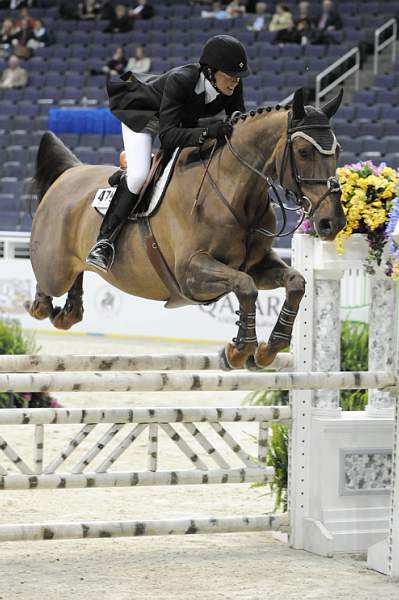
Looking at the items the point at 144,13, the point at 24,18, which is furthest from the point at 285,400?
the point at 24,18

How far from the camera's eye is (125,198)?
4.58 meters

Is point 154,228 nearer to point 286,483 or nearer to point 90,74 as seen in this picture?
point 286,483

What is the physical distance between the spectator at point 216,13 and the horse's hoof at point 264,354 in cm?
1318

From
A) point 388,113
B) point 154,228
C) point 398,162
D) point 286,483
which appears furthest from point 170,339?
point 154,228

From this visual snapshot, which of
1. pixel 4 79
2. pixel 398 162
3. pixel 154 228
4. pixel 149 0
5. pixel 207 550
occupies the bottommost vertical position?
pixel 207 550

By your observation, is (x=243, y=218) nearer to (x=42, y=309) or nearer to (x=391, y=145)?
(x=42, y=309)

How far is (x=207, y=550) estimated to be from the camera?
4918mm

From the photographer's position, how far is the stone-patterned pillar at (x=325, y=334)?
4973mm

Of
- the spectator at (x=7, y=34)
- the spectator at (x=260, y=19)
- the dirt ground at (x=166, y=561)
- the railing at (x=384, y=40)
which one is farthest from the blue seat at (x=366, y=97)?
the dirt ground at (x=166, y=561)

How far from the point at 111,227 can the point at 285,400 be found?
9.48 feet

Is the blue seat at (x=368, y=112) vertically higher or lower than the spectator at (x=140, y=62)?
lower

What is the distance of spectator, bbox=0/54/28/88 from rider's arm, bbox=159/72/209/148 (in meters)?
13.0

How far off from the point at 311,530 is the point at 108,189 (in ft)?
5.75

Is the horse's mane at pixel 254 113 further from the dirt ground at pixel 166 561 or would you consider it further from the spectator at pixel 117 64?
the spectator at pixel 117 64
